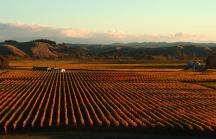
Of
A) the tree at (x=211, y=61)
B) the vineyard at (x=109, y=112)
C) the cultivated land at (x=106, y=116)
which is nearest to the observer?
the cultivated land at (x=106, y=116)

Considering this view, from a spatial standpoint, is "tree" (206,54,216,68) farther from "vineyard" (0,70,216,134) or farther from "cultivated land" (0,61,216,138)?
"cultivated land" (0,61,216,138)

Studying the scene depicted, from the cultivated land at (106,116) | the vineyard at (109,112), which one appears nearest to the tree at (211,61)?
the vineyard at (109,112)

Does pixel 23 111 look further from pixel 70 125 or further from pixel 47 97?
pixel 47 97

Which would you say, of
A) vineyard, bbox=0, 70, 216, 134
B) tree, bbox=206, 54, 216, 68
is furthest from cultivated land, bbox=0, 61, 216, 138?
tree, bbox=206, 54, 216, 68

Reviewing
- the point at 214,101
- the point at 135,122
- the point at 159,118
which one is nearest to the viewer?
the point at 135,122

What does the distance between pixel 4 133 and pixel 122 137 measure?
4.71 metres

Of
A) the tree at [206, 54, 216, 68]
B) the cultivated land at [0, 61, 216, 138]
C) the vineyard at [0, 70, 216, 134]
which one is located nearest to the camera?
the cultivated land at [0, 61, 216, 138]

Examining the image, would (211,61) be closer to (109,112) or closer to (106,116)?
(109,112)

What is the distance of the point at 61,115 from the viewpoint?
977 inches

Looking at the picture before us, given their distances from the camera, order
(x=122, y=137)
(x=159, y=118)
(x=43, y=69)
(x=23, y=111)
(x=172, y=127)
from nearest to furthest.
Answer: (x=122, y=137)
(x=172, y=127)
(x=159, y=118)
(x=23, y=111)
(x=43, y=69)

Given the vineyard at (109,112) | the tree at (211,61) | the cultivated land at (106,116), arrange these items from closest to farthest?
the cultivated land at (106,116), the vineyard at (109,112), the tree at (211,61)

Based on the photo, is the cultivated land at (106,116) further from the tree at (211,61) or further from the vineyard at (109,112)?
the tree at (211,61)

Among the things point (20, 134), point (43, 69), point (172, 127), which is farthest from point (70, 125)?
point (43, 69)

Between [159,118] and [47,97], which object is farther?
[47,97]
